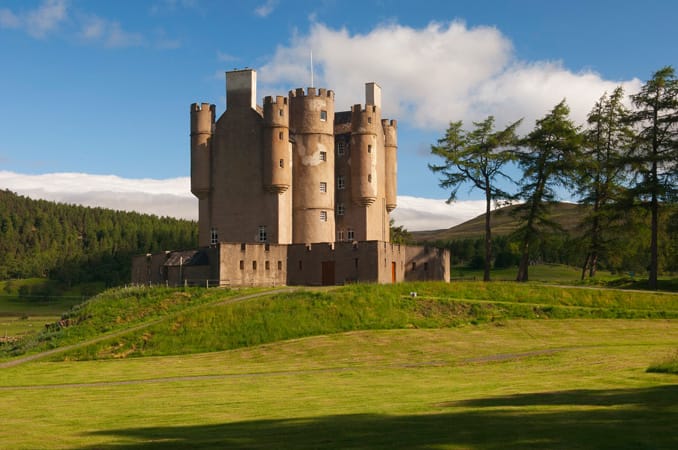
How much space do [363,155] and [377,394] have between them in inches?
1900

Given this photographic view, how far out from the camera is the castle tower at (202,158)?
72375mm

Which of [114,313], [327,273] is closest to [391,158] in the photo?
[327,273]

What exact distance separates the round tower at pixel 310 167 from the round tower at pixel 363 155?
2.88 meters

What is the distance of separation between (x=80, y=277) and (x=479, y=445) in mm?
191528

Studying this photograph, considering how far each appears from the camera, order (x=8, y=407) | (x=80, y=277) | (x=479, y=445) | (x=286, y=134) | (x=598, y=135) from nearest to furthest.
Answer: (x=479, y=445)
(x=8, y=407)
(x=286, y=134)
(x=598, y=135)
(x=80, y=277)

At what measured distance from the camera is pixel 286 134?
70.2m

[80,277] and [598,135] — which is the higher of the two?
[598,135]

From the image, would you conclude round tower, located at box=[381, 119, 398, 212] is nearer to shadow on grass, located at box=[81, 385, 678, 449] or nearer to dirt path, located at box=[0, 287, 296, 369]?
dirt path, located at box=[0, 287, 296, 369]

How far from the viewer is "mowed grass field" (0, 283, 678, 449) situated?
18047 mm

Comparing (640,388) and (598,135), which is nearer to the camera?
(640,388)

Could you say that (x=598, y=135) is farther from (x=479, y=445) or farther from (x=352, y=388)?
(x=479, y=445)

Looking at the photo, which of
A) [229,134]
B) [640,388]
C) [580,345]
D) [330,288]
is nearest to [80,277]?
[229,134]

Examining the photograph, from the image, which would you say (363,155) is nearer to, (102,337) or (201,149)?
(201,149)

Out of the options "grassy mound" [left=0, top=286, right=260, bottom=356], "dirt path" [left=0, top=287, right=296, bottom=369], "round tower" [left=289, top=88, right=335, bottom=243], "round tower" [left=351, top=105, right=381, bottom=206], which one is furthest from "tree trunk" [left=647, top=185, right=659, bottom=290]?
"grassy mound" [left=0, top=286, right=260, bottom=356]
